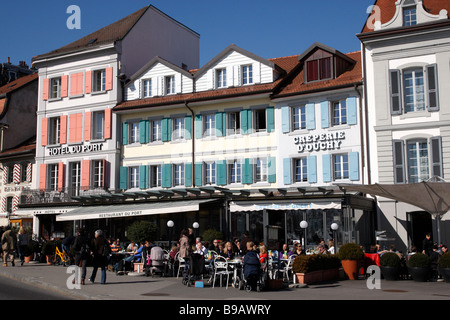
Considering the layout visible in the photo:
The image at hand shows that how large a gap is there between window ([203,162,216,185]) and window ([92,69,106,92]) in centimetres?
818

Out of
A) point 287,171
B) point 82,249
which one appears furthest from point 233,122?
point 82,249

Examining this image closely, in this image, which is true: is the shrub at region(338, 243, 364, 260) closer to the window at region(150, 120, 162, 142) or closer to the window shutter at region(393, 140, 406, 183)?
the window shutter at region(393, 140, 406, 183)

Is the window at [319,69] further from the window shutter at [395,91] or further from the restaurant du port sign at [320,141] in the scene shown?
the window shutter at [395,91]

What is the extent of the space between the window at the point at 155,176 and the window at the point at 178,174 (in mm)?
954

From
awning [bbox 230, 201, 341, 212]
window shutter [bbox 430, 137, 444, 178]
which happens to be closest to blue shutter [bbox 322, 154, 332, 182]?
awning [bbox 230, 201, 341, 212]

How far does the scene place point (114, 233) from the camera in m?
29.1

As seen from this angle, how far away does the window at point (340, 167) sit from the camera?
25469 mm

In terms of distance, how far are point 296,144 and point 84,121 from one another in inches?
496

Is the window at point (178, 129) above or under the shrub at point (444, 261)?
above

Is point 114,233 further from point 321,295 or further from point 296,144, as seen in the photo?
point 321,295

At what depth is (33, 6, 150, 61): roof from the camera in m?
32.5

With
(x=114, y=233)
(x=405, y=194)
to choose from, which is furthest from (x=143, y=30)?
(x=405, y=194)

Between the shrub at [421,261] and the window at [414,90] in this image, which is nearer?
the shrub at [421,261]

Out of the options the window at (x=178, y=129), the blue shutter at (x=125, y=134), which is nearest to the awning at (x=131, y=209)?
the blue shutter at (x=125, y=134)
